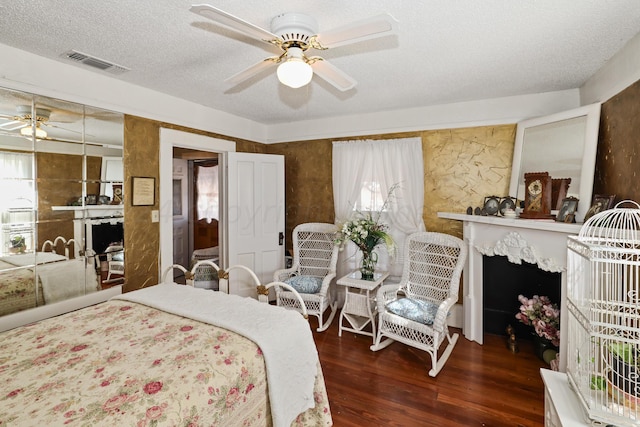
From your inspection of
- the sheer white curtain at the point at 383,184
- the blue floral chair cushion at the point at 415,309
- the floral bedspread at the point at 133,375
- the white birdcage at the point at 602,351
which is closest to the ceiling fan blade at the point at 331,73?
the white birdcage at the point at 602,351

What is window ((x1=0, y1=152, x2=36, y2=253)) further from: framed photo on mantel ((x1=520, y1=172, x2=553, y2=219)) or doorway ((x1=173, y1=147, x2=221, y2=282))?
framed photo on mantel ((x1=520, y1=172, x2=553, y2=219))

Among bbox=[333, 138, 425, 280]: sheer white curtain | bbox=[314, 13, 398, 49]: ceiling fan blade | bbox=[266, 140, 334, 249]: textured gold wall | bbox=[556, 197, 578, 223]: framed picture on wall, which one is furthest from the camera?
bbox=[266, 140, 334, 249]: textured gold wall

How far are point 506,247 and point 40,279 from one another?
4.03 meters

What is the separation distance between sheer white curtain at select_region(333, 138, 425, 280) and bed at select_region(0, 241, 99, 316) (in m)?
2.75

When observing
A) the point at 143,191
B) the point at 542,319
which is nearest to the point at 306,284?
the point at 143,191

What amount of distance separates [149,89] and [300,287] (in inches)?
103

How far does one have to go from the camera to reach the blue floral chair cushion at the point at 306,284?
351 cm

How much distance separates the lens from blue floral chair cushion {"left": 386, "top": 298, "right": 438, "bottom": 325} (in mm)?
2716

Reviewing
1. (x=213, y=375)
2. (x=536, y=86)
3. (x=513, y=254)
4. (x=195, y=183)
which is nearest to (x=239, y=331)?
(x=213, y=375)

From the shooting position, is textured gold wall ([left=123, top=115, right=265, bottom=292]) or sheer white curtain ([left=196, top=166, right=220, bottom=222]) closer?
textured gold wall ([left=123, top=115, right=265, bottom=292])

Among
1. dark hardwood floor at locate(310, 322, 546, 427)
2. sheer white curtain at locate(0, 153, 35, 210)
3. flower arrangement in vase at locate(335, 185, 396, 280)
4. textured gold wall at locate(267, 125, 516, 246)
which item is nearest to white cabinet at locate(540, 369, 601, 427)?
dark hardwood floor at locate(310, 322, 546, 427)

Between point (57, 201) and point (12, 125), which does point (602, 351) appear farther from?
point (12, 125)

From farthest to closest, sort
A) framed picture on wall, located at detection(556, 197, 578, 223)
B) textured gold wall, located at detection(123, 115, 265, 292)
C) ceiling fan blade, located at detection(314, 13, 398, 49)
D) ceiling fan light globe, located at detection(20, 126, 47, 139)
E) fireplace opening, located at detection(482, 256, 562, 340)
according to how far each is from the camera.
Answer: fireplace opening, located at detection(482, 256, 562, 340), textured gold wall, located at detection(123, 115, 265, 292), framed picture on wall, located at detection(556, 197, 578, 223), ceiling fan light globe, located at detection(20, 126, 47, 139), ceiling fan blade, located at detection(314, 13, 398, 49)

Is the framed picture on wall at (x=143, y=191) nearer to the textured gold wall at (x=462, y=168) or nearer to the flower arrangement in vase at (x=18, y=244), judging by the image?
the flower arrangement in vase at (x=18, y=244)
